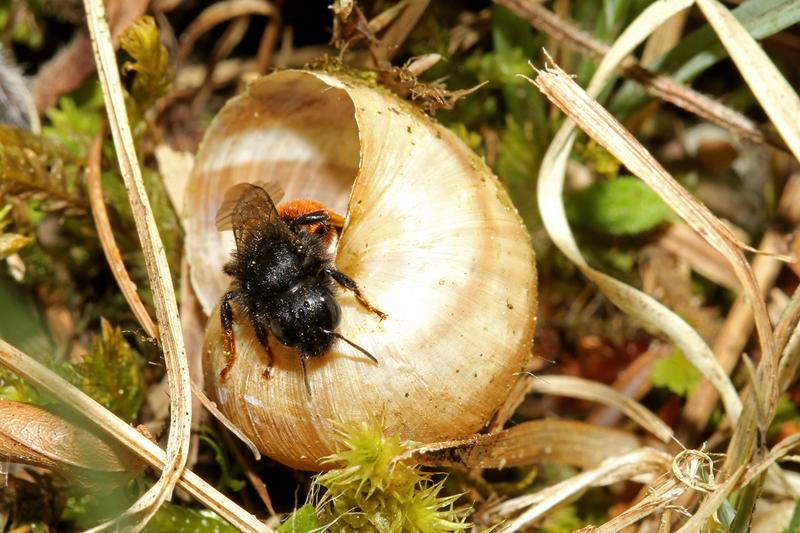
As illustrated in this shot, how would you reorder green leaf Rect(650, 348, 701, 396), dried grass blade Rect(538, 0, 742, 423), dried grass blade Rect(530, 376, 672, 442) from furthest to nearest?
green leaf Rect(650, 348, 701, 396), dried grass blade Rect(530, 376, 672, 442), dried grass blade Rect(538, 0, 742, 423)

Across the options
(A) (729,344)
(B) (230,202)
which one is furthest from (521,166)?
(B) (230,202)

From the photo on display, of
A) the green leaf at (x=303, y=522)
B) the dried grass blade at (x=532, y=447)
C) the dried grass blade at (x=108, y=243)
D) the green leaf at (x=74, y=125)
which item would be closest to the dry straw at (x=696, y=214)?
the dried grass blade at (x=532, y=447)

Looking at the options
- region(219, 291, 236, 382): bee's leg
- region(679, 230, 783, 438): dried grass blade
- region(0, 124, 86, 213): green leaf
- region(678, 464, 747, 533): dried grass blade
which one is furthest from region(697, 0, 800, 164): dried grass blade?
region(0, 124, 86, 213): green leaf

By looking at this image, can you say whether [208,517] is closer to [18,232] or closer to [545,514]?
[545,514]

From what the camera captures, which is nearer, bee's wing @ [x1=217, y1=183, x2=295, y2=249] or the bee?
the bee

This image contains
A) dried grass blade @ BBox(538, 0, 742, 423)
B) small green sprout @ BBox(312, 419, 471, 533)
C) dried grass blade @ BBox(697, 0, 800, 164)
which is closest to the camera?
small green sprout @ BBox(312, 419, 471, 533)

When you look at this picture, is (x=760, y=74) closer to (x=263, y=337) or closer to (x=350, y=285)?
(x=350, y=285)

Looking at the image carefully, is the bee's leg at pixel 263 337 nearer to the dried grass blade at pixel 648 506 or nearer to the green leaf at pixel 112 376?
the green leaf at pixel 112 376

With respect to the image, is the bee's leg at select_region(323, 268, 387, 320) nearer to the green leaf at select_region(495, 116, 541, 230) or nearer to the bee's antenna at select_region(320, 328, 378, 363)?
the bee's antenna at select_region(320, 328, 378, 363)
